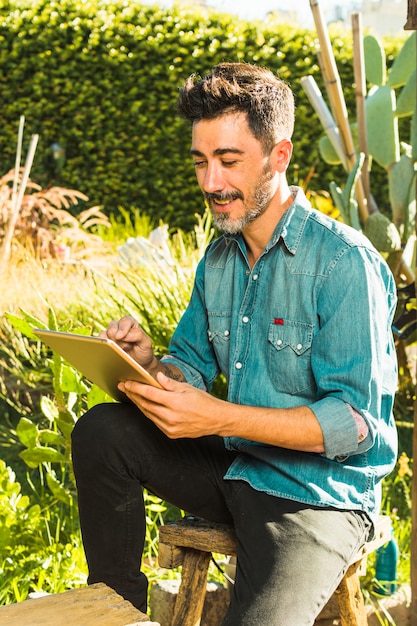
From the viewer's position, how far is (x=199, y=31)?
7.55m

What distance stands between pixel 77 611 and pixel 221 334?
0.72 meters

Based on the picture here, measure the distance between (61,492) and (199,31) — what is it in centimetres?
591


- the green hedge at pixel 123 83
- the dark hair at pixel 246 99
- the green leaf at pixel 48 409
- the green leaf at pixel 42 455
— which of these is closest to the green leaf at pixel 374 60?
the dark hair at pixel 246 99

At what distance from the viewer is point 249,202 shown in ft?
6.09

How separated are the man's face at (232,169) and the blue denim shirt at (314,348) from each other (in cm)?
8

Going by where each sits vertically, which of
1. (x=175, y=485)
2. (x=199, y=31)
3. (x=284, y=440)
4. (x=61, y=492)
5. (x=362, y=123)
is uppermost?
(x=199, y=31)

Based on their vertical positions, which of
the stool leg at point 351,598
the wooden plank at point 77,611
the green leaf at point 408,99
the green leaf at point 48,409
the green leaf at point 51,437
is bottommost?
the stool leg at point 351,598

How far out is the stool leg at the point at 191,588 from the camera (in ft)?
6.01

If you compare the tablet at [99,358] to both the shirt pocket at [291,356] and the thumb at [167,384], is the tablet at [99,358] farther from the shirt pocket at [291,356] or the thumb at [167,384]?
the shirt pocket at [291,356]

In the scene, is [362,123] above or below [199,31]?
A: below

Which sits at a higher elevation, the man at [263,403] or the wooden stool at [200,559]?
the man at [263,403]

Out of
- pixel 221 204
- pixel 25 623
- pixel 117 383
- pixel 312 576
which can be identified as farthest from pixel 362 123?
pixel 25 623

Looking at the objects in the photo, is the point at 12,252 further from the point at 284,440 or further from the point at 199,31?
Result: the point at 284,440

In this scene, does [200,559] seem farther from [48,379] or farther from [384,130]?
[384,130]
